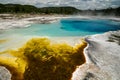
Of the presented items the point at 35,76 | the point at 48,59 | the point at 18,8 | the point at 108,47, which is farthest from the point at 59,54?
the point at 18,8

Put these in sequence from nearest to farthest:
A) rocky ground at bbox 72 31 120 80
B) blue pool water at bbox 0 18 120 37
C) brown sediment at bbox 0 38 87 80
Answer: rocky ground at bbox 72 31 120 80 < brown sediment at bbox 0 38 87 80 < blue pool water at bbox 0 18 120 37

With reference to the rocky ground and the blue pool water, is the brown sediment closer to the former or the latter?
the rocky ground

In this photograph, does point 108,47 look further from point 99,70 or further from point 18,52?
point 18,52

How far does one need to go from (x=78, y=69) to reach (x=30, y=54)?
486cm

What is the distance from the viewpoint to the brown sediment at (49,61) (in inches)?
524

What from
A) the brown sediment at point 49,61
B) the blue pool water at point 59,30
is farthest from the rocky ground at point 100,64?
the blue pool water at point 59,30

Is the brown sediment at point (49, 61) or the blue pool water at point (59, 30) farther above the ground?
the brown sediment at point (49, 61)

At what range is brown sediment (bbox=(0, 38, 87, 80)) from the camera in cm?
1330

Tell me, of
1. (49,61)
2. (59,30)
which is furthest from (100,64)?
(59,30)

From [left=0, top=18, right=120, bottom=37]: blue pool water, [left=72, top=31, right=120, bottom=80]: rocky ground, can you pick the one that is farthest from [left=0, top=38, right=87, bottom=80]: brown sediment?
[left=0, top=18, right=120, bottom=37]: blue pool water

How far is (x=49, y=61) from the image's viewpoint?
49.5ft

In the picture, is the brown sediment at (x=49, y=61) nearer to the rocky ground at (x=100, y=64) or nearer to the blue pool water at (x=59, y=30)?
the rocky ground at (x=100, y=64)

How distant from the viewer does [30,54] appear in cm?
1664

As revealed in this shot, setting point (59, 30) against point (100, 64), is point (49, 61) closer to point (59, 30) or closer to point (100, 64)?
point (100, 64)
